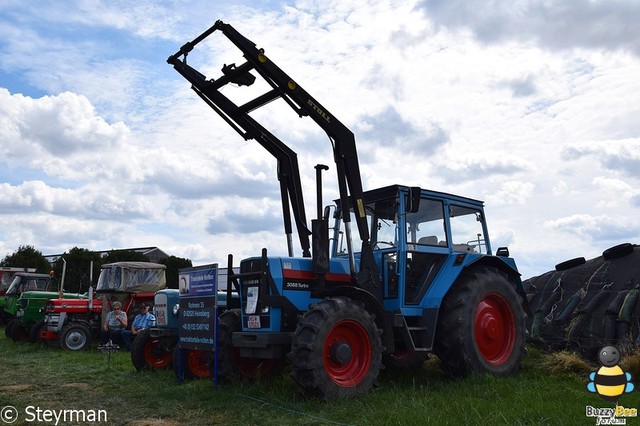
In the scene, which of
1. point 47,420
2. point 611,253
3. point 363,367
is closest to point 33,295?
point 47,420

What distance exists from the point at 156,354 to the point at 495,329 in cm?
555

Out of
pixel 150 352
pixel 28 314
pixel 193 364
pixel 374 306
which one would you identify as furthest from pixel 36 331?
pixel 374 306

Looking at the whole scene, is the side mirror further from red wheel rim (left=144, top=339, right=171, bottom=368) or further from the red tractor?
the red tractor

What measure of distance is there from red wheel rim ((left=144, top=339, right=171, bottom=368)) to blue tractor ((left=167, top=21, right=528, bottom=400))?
2.52 metres

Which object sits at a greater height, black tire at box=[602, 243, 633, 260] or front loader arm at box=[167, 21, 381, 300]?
front loader arm at box=[167, 21, 381, 300]

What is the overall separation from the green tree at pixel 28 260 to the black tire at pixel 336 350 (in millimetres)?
44489

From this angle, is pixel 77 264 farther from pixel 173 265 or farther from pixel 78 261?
pixel 173 265

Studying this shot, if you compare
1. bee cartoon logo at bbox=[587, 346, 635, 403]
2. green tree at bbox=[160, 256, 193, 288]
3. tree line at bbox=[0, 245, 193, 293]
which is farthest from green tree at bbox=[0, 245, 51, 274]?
bee cartoon logo at bbox=[587, 346, 635, 403]

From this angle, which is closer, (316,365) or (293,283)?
(316,365)

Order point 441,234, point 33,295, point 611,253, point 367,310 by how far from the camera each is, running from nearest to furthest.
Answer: point 367,310
point 441,234
point 611,253
point 33,295

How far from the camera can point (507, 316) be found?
9414 millimetres

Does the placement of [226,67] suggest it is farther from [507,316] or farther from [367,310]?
[507,316]

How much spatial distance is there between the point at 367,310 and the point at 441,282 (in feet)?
3.97

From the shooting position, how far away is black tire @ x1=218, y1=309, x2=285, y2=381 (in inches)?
343
